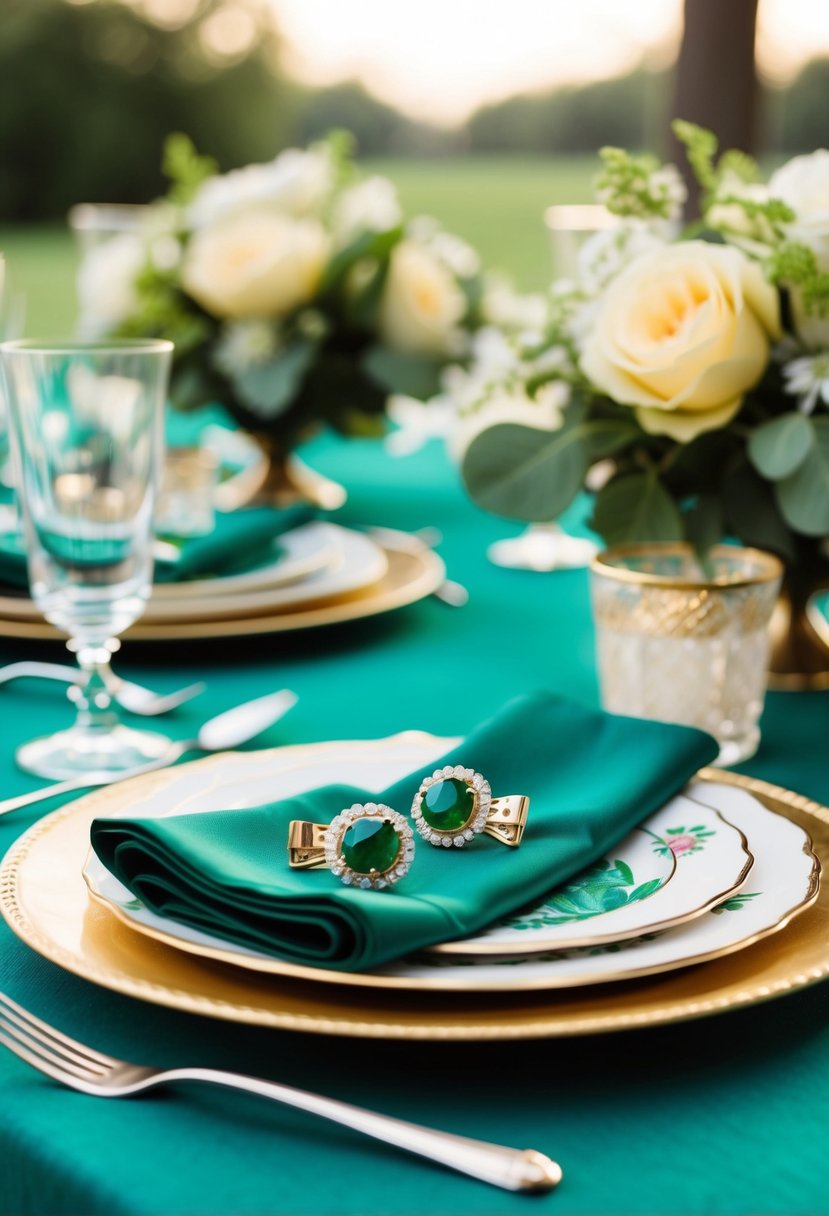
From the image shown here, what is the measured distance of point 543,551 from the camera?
62.2 inches

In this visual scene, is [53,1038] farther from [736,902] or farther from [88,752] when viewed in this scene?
[88,752]

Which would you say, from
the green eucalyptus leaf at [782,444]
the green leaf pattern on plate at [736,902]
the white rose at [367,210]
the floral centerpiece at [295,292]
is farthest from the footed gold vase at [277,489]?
the green leaf pattern on plate at [736,902]

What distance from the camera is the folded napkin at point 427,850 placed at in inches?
21.7

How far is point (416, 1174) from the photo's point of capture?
0.48 meters

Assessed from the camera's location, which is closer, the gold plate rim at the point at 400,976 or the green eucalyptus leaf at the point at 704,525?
the gold plate rim at the point at 400,976

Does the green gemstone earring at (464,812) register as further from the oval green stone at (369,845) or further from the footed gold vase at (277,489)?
the footed gold vase at (277,489)

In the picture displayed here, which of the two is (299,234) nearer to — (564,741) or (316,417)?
(316,417)

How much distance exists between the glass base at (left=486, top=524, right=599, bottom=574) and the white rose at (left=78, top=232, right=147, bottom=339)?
Result: 2.07 ft

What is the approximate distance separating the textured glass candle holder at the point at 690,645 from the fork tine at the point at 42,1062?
53 centimetres

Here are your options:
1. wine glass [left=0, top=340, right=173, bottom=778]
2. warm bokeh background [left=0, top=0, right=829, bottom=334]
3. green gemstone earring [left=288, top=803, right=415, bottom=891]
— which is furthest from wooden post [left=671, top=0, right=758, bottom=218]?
green gemstone earring [left=288, top=803, right=415, bottom=891]

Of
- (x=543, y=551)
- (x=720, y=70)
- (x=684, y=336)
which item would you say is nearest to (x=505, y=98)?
(x=720, y=70)

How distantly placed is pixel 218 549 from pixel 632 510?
40cm

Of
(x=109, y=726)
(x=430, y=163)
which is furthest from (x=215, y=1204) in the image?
(x=430, y=163)

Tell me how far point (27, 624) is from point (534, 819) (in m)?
0.65
